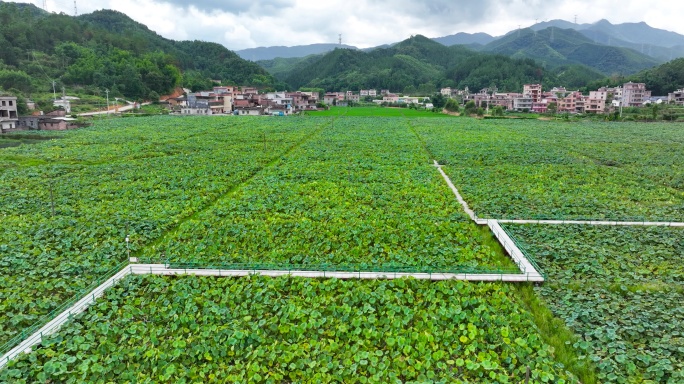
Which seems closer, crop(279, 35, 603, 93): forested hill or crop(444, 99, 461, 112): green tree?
crop(444, 99, 461, 112): green tree

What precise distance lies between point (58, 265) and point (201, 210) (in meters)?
5.38

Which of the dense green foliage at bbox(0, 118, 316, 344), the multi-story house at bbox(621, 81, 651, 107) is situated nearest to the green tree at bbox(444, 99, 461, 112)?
the multi-story house at bbox(621, 81, 651, 107)

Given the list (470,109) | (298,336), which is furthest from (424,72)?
(298,336)

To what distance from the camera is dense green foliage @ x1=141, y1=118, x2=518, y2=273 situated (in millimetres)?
10898

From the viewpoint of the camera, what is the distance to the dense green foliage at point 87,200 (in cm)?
951

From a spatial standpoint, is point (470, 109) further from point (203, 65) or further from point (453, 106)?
point (203, 65)

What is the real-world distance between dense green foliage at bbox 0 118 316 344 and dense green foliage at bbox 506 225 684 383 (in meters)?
10.1

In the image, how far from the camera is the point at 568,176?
795 inches

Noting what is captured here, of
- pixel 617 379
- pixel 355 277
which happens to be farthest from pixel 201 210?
pixel 617 379

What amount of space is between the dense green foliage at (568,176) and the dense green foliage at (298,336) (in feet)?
21.8

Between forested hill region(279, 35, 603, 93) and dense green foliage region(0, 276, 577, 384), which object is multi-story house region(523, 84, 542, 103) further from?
dense green foliage region(0, 276, 577, 384)

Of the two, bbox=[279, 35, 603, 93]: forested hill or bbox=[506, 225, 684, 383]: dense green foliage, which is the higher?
bbox=[279, 35, 603, 93]: forested hill

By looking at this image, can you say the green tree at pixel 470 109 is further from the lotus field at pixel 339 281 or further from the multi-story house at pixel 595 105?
the lotus field at pixel 339 281

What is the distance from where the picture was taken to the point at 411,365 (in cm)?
690
